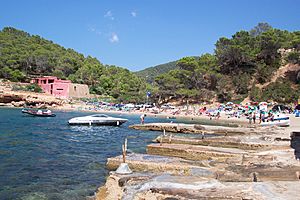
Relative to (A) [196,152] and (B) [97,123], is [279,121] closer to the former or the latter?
(B) [97,123]

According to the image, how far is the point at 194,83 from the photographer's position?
77.6m

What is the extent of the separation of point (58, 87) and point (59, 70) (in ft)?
67.8

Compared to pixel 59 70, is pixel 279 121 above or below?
below

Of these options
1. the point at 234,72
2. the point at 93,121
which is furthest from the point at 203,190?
the point at 234,72

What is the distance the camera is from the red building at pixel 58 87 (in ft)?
260

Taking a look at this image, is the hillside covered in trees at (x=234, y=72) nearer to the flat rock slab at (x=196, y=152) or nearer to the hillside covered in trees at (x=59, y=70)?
the hillside covered in trees at (x=59, y=70)

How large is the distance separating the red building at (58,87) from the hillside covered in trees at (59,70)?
27.1 feet

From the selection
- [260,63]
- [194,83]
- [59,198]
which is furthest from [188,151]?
[260,63]

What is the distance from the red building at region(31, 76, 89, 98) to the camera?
79.4 meters

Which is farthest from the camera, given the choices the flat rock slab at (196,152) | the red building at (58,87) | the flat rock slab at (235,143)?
the red building at (58,87)

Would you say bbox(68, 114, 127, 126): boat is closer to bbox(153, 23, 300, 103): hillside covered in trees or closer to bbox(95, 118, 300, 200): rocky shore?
bbox(95, 118, 300, 200): rocky shore

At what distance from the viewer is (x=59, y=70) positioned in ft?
322

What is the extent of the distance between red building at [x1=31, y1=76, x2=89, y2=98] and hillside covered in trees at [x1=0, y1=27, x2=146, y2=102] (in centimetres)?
825

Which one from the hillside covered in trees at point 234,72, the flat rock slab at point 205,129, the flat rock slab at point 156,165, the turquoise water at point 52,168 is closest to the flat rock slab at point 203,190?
the flat rock slab at point 156,165
